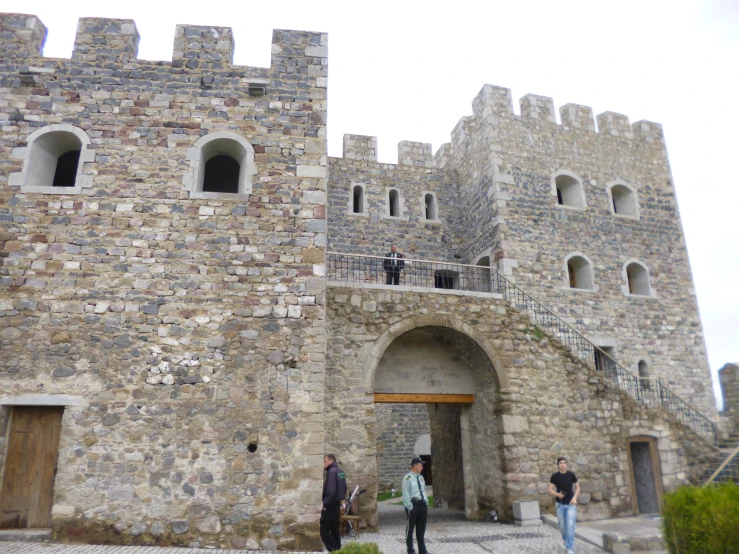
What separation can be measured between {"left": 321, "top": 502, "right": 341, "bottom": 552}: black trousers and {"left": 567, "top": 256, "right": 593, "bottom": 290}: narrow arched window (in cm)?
991

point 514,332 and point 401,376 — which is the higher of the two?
point 514,332

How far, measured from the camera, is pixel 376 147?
53.2 feet

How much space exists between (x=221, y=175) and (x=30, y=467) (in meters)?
5.37

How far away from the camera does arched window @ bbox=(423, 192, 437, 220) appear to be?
16031mm

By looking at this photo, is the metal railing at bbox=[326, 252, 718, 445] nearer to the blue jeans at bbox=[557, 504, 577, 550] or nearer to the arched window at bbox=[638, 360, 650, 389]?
the arched window at bbox=[638, 360, 650, 389]

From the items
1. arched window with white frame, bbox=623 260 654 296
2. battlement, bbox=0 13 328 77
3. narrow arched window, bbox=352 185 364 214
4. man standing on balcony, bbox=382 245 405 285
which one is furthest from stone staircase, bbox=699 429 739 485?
battlement, bbox=0 13 328 77

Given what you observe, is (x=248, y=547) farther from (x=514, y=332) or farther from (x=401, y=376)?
(x=514, y=332)

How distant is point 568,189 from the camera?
606 inches

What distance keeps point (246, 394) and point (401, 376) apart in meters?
4.21

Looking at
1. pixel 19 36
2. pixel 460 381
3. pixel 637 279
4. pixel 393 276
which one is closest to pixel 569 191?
pixel 637 279

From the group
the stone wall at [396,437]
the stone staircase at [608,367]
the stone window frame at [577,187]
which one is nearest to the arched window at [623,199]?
the stone window frame at [577,187]

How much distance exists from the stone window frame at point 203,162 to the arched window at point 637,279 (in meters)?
11.3

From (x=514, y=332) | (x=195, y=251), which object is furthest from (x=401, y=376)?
(x=195, y=251)

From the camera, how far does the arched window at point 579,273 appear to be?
14258 mm
